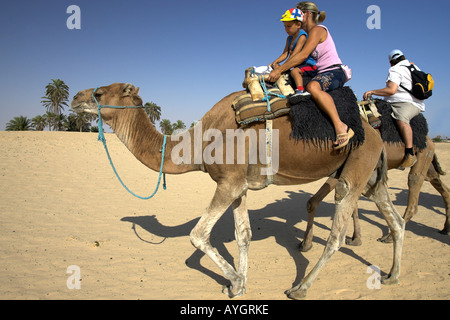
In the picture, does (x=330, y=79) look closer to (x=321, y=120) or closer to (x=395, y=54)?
(x=321, y=120)

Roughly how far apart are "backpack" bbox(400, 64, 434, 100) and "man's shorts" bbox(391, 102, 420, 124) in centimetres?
22

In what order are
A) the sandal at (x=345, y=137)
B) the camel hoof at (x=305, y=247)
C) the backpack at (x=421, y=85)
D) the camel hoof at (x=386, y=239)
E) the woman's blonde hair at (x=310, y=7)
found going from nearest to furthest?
the sandal at (x=345, y=137) < the woman's blonde hair at (x=310, y=7) < the backpack at (x=421, y=85) < the camel hoof at (x=305, y=247) < the camel hoof at (x=386, y=239)

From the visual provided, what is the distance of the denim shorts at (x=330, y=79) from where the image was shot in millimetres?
3835

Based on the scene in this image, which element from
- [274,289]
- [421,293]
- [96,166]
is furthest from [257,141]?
[96,166]

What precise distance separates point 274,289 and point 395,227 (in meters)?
2.06

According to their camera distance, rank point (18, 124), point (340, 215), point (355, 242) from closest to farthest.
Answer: point (340, 215), point (355, 242), point (18, 124)

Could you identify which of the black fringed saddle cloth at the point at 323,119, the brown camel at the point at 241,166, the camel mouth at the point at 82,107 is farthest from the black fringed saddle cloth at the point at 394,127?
the camel mouth at the point at 82,107

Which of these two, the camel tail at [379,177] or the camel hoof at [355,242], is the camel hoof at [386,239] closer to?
the camel hoof at [355,242]

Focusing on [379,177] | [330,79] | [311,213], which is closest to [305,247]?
[311,213]

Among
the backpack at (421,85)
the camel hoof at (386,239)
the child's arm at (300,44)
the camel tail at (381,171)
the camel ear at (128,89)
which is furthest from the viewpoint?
the camel hoof at (386,239)

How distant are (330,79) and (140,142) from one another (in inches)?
106

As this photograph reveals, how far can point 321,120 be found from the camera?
3713 mm

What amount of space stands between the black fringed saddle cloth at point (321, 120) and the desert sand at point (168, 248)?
2217 mm

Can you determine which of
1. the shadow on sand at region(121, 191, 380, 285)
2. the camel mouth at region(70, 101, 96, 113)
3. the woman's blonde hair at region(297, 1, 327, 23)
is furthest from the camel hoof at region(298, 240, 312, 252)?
the camel mouth at region(70, 101, 96, 113)
